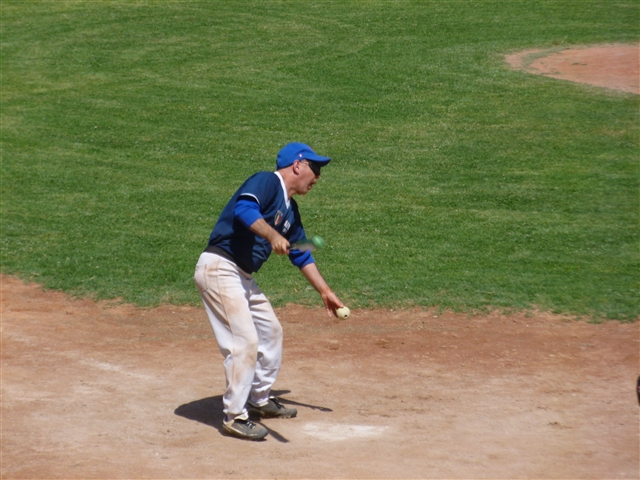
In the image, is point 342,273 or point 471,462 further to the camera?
point 342,273

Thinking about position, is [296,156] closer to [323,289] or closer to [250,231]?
[250,231]

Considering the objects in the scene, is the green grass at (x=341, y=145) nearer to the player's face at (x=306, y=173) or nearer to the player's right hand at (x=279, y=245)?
the player's face at (x=306, y=173)

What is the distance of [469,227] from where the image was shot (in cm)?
1162

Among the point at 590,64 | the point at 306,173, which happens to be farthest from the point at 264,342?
the point at 590,64

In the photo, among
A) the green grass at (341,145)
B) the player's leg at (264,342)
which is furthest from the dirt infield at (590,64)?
the player's leg at (264,342)

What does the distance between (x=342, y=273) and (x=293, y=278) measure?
0.61 metres

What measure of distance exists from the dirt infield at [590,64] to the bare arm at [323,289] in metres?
12.3

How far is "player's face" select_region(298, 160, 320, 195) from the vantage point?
624cm

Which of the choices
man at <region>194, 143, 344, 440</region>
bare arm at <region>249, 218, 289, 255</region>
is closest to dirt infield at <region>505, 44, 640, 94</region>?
Result: man at <region>194, 143, 344, 440</region>

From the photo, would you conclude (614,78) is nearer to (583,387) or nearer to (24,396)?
(583,387)

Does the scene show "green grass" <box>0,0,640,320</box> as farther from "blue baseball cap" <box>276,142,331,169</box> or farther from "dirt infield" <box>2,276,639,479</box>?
"blue baseball cap" <box>276,142,331,169</box>

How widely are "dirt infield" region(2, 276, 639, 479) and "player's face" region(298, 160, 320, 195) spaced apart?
6.25 ft

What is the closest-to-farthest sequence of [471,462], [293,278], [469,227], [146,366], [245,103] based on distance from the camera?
[471,462], [146,366], [293,278], [469,227], [245,103]

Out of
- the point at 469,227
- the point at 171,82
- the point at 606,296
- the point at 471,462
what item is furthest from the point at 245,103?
the point at 471,462
